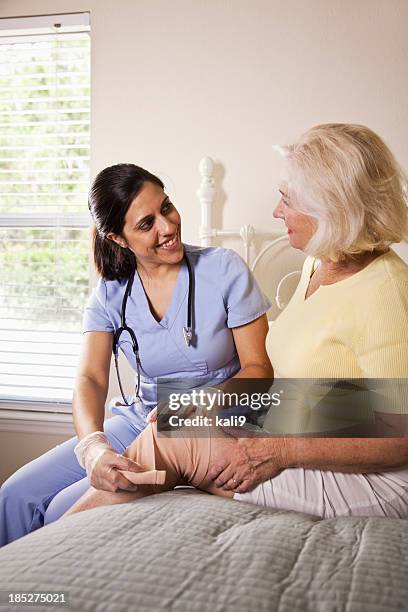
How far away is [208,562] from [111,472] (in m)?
0.46

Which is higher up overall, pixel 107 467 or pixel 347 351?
pixel 347 351

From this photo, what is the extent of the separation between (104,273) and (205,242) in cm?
63

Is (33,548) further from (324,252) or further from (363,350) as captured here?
(324,252)

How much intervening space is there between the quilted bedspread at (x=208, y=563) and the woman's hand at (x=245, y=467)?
208 millimetres

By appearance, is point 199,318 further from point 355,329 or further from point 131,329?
point 355,329

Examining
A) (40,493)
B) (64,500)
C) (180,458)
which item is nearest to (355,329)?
(180,458)

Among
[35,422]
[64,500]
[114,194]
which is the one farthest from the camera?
[35,422]

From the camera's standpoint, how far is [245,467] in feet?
4.01

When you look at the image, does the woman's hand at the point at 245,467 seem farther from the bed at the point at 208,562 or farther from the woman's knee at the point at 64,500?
the woman's knee at the point at 64,500

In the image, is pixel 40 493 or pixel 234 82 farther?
pixel 234 82

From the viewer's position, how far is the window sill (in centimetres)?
263

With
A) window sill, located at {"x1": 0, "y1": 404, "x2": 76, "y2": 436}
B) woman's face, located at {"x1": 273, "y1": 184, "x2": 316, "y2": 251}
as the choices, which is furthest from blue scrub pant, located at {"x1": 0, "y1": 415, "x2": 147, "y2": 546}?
window sill, located at {"x1": 0, "y1": 404, "x2": 76, "y2": 436}

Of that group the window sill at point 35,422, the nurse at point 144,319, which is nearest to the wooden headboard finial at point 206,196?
the nurse at point 144,319

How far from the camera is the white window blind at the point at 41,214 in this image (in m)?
2.70
